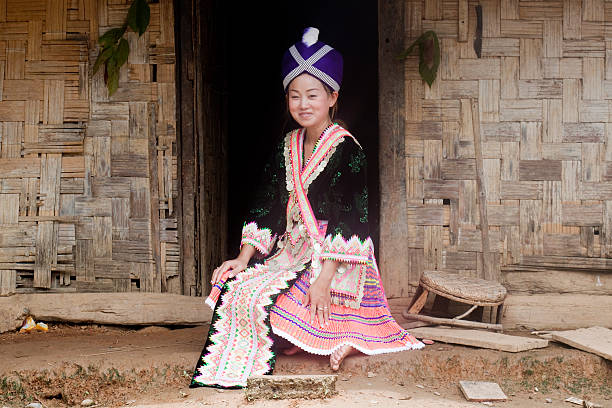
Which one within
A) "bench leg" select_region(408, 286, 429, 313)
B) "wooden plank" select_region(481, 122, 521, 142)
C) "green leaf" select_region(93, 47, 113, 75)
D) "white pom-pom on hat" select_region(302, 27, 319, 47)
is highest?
"green leaf" select_region(93, 47, 113, 75)

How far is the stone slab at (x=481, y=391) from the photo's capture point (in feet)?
9.42

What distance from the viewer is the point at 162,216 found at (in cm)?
411

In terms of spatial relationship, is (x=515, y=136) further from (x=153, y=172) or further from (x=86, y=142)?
(x=86, y=142)

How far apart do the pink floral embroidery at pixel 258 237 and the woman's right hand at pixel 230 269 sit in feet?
0.39

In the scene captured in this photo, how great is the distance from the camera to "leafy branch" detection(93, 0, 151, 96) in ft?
13.0

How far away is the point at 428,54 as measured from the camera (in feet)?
13.0

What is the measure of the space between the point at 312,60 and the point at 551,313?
2.12m

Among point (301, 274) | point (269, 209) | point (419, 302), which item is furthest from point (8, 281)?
point (419, 302)

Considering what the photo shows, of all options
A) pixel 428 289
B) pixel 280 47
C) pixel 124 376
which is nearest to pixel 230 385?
pixel 124 376

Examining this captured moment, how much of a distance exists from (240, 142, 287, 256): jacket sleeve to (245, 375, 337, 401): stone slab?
31.5 inches

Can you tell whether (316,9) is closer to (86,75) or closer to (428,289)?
(86,75)

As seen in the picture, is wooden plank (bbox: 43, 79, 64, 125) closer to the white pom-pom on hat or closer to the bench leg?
the white pom-pom on hat

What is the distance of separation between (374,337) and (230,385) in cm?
81

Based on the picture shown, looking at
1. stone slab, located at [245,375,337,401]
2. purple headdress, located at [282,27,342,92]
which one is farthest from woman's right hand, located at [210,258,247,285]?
purple headdress, located at [282,27,342,92]
